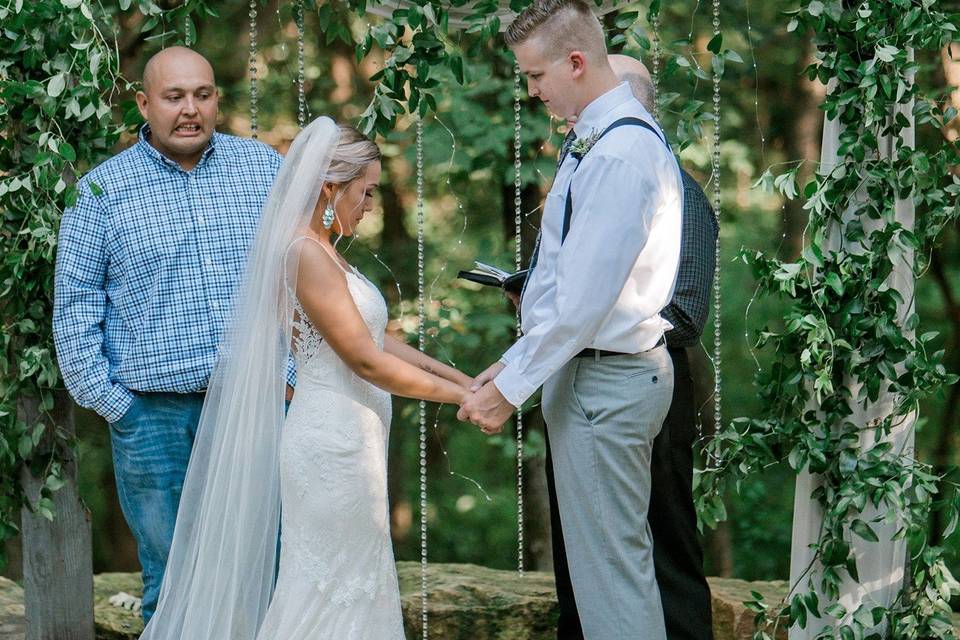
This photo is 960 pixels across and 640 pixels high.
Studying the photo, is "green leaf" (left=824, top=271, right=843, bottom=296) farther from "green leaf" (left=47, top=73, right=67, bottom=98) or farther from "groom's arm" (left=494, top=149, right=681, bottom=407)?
"green leaf" (left=47, top=73, right=67, bottom=98)

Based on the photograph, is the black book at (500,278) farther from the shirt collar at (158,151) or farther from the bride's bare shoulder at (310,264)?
the shirt collar at (158,151)

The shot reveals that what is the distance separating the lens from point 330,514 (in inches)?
107

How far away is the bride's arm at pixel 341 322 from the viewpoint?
269 cm

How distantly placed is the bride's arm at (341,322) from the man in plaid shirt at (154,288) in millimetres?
519

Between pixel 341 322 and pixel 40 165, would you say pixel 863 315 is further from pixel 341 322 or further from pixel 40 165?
pixel 40 165

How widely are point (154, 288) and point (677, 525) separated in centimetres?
154

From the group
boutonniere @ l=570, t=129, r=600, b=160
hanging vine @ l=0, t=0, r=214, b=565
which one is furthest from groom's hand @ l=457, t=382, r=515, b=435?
hanging vine @ l=0, t=0, r=214, b=565

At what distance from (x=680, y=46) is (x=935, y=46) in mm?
800

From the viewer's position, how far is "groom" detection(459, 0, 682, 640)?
8.11ft

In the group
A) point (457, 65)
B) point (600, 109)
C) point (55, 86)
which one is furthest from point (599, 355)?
point (55, 86)

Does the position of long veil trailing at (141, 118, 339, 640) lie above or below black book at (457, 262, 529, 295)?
below

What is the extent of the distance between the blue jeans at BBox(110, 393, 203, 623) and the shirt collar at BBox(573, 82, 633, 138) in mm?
1351

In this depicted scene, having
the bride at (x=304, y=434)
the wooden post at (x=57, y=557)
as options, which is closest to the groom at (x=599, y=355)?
the bride at (x=304, y=434)

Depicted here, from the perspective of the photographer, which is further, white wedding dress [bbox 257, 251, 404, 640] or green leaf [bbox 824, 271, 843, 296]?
green leaf [bbox 824, 271, 843, 296]
